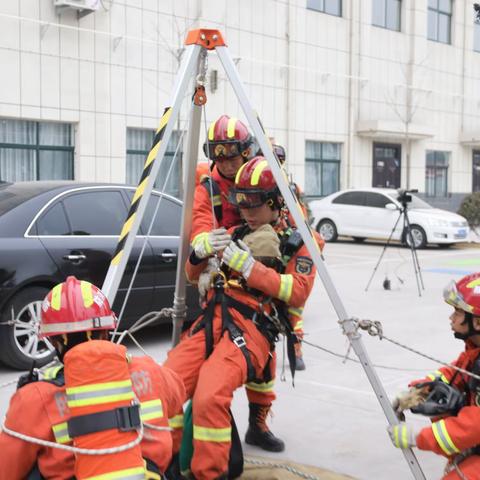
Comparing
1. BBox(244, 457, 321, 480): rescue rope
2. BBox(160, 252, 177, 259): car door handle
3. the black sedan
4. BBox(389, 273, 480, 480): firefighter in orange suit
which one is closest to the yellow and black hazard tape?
BBox(244, 457, 321, 480): rescue rope

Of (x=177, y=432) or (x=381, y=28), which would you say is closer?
(x=177, y=432)

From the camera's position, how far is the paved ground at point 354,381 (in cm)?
481

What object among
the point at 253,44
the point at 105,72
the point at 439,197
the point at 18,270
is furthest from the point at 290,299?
the point at 439,197

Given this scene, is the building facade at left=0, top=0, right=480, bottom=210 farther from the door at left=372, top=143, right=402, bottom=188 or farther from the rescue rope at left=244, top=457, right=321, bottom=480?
the rescue rope at left=244, top=457, right=321, bottom=480

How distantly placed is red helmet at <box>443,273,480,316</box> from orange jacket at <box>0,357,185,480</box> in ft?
4.90

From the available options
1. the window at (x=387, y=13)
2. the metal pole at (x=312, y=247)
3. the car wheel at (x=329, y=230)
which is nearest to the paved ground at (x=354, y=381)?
the metal pole at (x=312, y=247)

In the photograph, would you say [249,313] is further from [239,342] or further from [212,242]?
[212,242]

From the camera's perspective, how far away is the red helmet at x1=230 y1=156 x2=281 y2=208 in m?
4.11

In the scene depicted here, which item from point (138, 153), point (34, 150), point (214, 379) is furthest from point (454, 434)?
point (138, 153)

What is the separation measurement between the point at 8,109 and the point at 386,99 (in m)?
15.4

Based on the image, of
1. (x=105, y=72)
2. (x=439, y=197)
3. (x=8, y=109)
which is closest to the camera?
(x=8, y=109)

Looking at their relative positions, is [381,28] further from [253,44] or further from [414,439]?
[414,439]

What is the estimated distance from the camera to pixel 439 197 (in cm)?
3183

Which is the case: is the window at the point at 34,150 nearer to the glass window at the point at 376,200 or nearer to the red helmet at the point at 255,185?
the glass window at the point at 376,200
